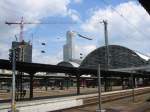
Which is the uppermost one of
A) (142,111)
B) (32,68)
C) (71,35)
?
(71,35)

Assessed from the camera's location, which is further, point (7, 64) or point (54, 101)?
point (54, 101)

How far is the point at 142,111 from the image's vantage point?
33312mm

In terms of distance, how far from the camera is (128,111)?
1309 inches

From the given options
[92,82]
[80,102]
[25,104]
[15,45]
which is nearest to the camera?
[15,45]

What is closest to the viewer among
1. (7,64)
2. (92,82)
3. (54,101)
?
(7,64)

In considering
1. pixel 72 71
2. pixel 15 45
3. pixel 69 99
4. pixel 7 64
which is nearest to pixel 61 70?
pixel 72 71

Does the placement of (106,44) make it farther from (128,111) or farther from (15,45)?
(15,45)

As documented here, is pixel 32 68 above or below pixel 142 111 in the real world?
above

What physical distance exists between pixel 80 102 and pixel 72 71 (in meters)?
7.89

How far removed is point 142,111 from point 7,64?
537 inches

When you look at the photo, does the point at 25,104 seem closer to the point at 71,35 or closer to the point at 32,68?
the point at 32,68

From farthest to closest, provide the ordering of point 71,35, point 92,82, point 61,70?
point 92,82 → point 71,35 → point 61,70

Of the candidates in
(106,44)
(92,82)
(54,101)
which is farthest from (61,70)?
(106,44)

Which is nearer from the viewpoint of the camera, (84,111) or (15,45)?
(15,45)
